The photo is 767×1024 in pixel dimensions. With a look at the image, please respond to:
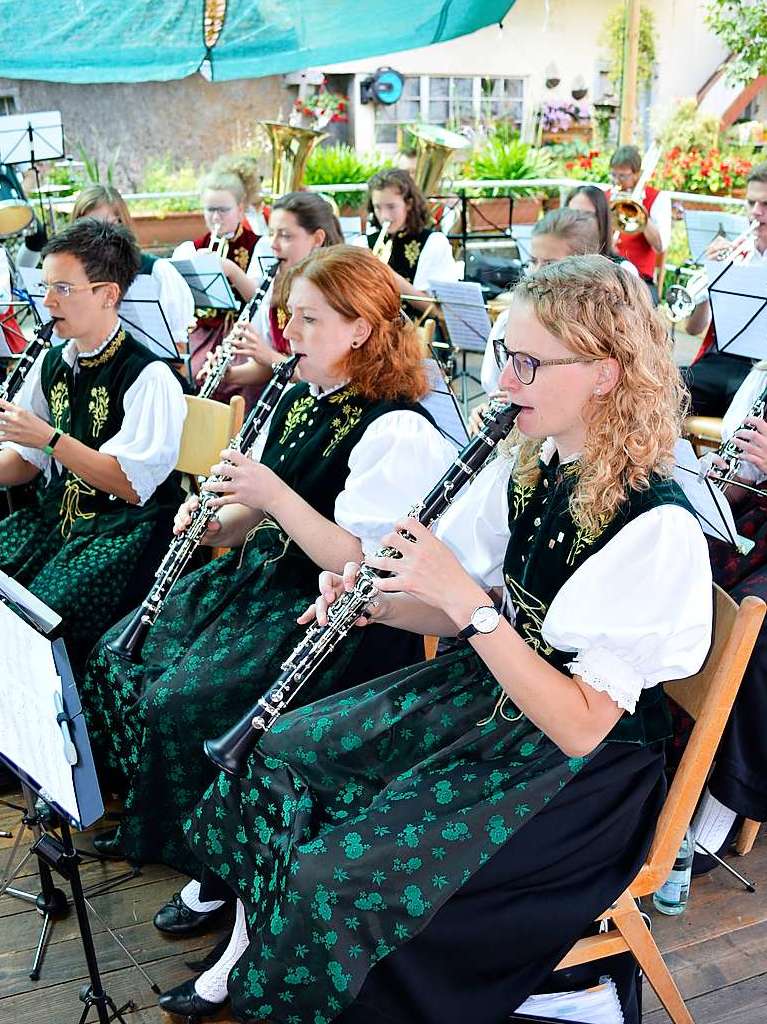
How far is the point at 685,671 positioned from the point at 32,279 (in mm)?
2988

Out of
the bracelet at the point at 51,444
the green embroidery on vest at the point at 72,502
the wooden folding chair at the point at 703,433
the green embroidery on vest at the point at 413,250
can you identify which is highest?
the green embroidery on vest at the point at 413,250

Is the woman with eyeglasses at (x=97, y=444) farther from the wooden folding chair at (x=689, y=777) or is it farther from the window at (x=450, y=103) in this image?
the window at (x=450, y=103)

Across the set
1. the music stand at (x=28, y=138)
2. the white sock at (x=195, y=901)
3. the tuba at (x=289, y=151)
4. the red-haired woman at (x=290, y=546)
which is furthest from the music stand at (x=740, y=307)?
the music stand at (x=28, y=138)

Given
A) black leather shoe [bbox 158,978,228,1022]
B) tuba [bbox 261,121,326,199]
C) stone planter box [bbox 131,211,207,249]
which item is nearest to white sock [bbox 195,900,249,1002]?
black leather shoe [bbox 158,978,228,1022]

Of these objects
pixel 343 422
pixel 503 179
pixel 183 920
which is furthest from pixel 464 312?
pixel 503 179

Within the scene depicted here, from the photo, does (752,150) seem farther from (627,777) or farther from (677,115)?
(627,777)

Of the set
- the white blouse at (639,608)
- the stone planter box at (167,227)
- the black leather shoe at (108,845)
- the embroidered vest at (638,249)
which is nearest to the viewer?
the white blouse at (639,608)

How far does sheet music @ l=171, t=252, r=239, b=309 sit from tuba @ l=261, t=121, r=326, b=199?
152 cm

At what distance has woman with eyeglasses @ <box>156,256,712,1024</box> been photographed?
63.9 inches

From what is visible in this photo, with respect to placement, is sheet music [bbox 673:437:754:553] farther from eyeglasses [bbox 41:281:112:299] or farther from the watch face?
eyeglasses [bbox 41:281:112:299]

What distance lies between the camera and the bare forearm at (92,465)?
2.76 metres

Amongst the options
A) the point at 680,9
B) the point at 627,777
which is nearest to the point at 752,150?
the point at 680,9

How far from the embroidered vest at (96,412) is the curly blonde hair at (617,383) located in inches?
58.0

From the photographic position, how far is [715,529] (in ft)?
7.94
